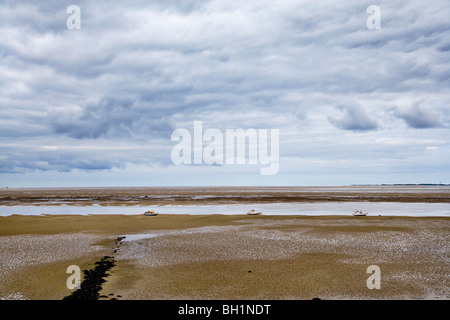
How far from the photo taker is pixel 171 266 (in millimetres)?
18797

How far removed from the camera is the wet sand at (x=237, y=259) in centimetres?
1459

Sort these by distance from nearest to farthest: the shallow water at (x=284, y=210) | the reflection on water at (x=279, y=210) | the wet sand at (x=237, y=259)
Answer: the wet sand at (x=237, y=259) → the shallow water at (x=284, y=210) → the reflection on water at (x=279, y=210)

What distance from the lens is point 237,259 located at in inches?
799

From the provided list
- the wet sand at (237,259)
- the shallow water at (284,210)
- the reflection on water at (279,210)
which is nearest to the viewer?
the wet sand at (237,259)

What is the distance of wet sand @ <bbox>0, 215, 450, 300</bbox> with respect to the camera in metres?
14.6

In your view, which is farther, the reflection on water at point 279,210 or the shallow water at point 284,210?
the reflection on water at point 279,210

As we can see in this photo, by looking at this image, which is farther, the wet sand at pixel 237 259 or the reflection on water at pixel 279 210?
the reflection on water at pixel 279 210

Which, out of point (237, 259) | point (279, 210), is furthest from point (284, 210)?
point (237, 259)

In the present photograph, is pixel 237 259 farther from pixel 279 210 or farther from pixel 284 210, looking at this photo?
pixel 284 210

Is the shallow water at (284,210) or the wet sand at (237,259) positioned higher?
the wet sand at (237,259)

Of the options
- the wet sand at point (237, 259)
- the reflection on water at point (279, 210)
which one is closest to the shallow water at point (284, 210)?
the reflection on water at point (279, 210)

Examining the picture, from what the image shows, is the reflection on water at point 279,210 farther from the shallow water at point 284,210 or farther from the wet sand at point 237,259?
the wet sand at point 237,259

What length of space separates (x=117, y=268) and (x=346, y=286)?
40.7 ft
